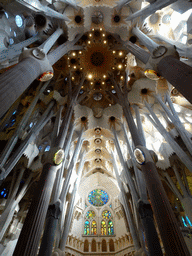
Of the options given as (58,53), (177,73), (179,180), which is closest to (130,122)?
(177,73)

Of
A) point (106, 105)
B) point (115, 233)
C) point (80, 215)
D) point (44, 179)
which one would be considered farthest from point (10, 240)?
point (106, 105)

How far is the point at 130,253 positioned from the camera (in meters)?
14.4

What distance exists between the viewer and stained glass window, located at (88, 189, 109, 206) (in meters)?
20.0

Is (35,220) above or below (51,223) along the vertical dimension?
below

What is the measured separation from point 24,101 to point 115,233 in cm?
1618

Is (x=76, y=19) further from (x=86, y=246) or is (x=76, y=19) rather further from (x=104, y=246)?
(x=104, y=246)

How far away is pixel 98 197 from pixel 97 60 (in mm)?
16224

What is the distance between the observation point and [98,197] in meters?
20.5

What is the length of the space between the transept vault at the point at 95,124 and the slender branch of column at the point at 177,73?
38 millimetres

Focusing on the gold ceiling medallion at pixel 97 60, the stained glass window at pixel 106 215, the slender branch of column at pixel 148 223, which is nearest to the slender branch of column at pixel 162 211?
the slender branch of column at pixel 148 223

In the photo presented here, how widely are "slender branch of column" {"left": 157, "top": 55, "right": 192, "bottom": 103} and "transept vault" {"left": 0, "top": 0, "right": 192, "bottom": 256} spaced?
38 mm

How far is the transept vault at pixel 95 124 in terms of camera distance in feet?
18.7

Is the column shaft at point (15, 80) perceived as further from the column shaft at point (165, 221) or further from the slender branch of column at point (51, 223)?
the slender branch of column at point (51, 223)

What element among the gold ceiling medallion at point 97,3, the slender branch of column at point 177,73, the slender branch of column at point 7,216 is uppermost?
the gold ceiling medallion at point 97,3
